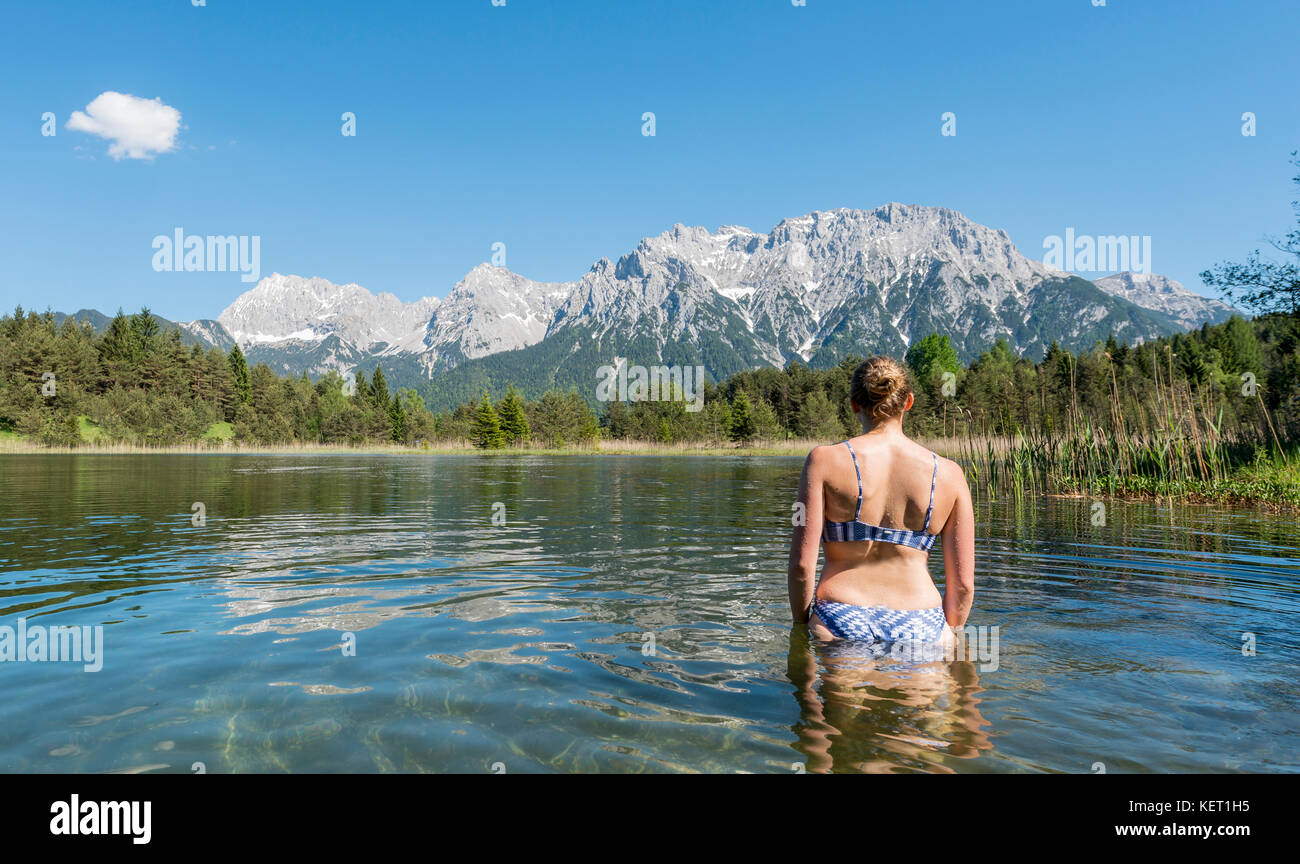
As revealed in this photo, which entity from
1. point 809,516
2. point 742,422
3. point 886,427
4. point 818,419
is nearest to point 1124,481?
point 886,427

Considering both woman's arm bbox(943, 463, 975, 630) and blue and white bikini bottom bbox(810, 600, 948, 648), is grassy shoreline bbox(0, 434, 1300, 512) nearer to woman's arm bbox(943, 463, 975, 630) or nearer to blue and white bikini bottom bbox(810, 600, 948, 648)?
woman's arm bbox(943, 463, 975, 630)

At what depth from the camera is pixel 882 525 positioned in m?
5.51

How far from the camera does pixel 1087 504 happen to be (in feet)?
79.5

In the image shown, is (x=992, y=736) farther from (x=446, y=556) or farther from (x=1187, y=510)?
(x=1187, y=510)

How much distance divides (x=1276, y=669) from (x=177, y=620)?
11639mm

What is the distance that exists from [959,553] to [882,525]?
29.1 inches

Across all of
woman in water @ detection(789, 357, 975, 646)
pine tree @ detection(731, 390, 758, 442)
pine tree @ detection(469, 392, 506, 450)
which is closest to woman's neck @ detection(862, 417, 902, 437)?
woman in water @ detection(789, 357, 975, 646)

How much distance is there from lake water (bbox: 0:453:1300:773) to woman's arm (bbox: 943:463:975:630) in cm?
53

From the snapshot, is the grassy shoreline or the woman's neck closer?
the woman's neck

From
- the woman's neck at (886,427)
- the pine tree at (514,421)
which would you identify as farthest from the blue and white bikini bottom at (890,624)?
the pine tree at (514,421)

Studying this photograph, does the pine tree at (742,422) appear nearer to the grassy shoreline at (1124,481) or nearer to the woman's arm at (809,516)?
the grassy shoreline at (1124,481)

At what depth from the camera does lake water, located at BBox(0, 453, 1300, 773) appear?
14.8ft
